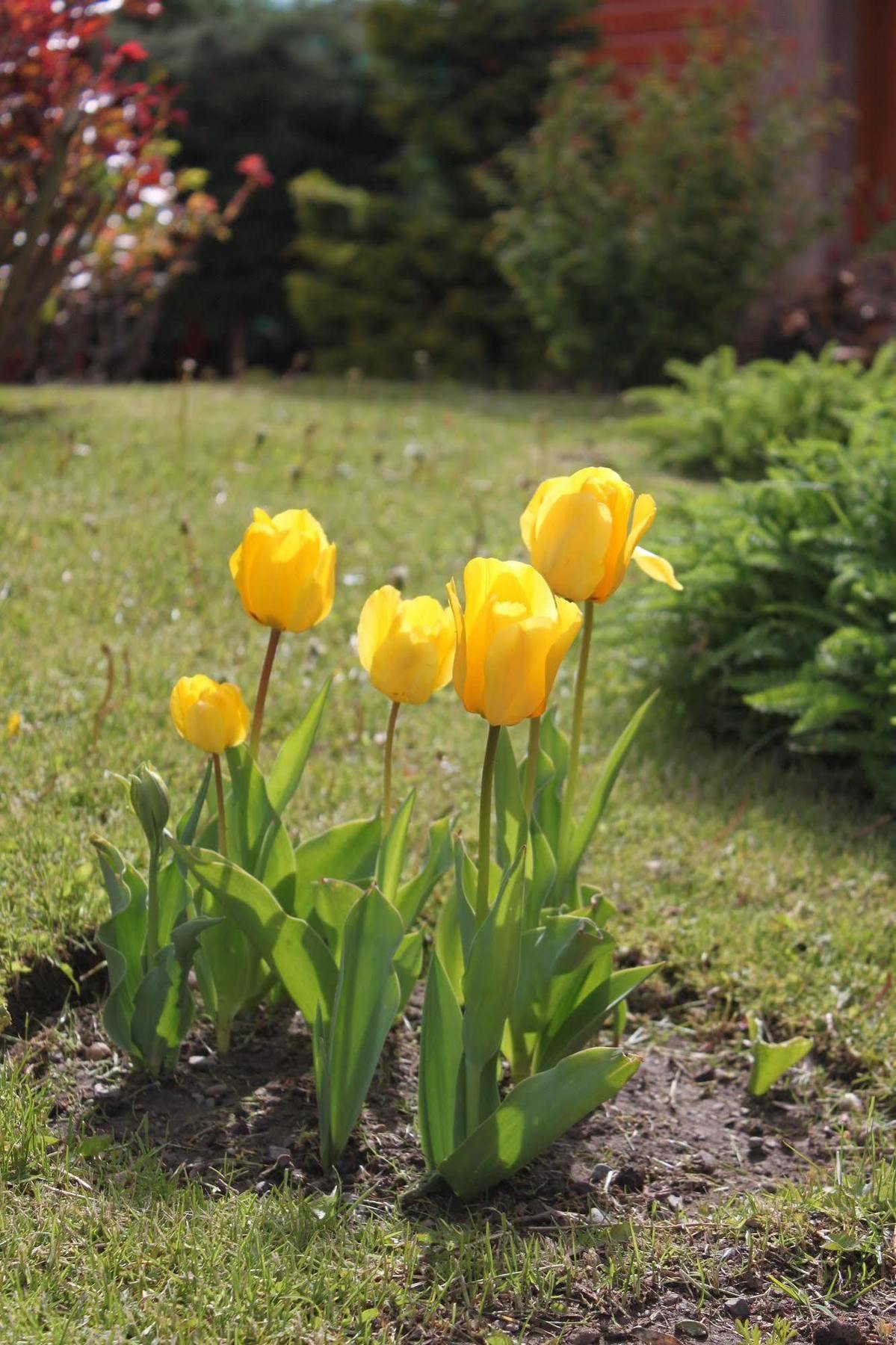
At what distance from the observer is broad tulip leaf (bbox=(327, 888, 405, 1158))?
1854mm

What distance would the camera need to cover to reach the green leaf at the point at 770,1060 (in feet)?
7.29

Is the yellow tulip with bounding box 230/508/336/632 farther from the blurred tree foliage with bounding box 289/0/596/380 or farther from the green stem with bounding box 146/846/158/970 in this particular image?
the blurred tree foliage with bounding box 289/0/596/380

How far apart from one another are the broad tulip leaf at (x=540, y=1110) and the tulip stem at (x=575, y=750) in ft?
1.30

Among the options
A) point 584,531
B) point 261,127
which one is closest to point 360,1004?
point 584,531

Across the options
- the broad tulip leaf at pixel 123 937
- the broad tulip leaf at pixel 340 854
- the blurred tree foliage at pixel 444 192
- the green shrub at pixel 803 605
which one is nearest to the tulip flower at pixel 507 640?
the broad tulip leaf at pixel 340 854

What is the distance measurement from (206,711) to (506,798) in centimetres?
56

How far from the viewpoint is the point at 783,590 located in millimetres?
3854

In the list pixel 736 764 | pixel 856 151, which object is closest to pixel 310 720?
pixel 736 764

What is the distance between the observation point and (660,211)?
822cm

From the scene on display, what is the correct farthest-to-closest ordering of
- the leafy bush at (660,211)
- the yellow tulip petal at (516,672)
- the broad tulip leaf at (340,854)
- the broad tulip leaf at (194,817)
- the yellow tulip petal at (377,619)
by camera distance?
the leafy bush at (660,211)
the broad tulip leaf at (340,854)
the broad tulip leaf at (194,817)
the yellow tulip petal at (377,619)
the yellow tulip petal at (516,672)

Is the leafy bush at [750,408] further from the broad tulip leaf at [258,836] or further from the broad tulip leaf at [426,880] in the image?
the broad tulip leaf at [258,836]

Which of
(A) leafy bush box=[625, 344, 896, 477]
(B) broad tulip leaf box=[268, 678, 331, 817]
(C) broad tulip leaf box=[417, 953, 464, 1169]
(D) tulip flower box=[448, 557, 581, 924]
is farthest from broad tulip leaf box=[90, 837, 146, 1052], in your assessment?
(A) leafy bush box=[625, 344, 896, 477]

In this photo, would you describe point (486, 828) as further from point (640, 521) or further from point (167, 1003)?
point (167, 1003)

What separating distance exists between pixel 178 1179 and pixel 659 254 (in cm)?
726
